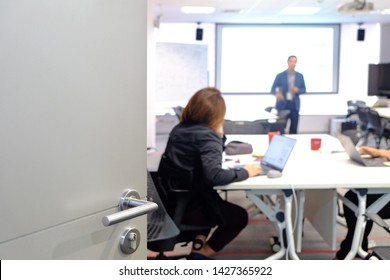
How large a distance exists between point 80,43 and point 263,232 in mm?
2973

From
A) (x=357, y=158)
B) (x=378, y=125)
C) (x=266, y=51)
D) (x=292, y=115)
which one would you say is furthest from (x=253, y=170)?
(x=266, y=51)

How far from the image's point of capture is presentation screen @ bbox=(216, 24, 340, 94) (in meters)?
9.43

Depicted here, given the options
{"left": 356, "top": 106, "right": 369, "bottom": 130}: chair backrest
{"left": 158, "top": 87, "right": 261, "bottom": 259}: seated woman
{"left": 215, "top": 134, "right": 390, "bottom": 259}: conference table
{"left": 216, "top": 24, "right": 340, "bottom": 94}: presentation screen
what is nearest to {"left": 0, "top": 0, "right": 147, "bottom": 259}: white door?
{"left": 158, "top": 87, "right": 261, "bottom": 259}: seated woman

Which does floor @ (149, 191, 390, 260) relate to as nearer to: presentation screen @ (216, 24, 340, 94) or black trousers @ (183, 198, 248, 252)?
black trousers @ (183, 198, 248, 252)

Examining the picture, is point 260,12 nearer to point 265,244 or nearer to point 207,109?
point 265,244

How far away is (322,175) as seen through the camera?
269cm

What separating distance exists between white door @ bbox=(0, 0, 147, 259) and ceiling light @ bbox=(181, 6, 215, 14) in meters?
6.83

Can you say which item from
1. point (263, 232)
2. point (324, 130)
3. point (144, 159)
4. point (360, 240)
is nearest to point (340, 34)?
point (324, 130)

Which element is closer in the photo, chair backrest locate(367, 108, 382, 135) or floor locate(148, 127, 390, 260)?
floor locate(148, 127, 390, 260)

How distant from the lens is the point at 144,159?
1.25 meters

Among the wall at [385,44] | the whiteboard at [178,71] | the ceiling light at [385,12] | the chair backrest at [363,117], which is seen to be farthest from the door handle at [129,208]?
the wall at [385,44]

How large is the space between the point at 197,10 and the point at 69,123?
747cm
